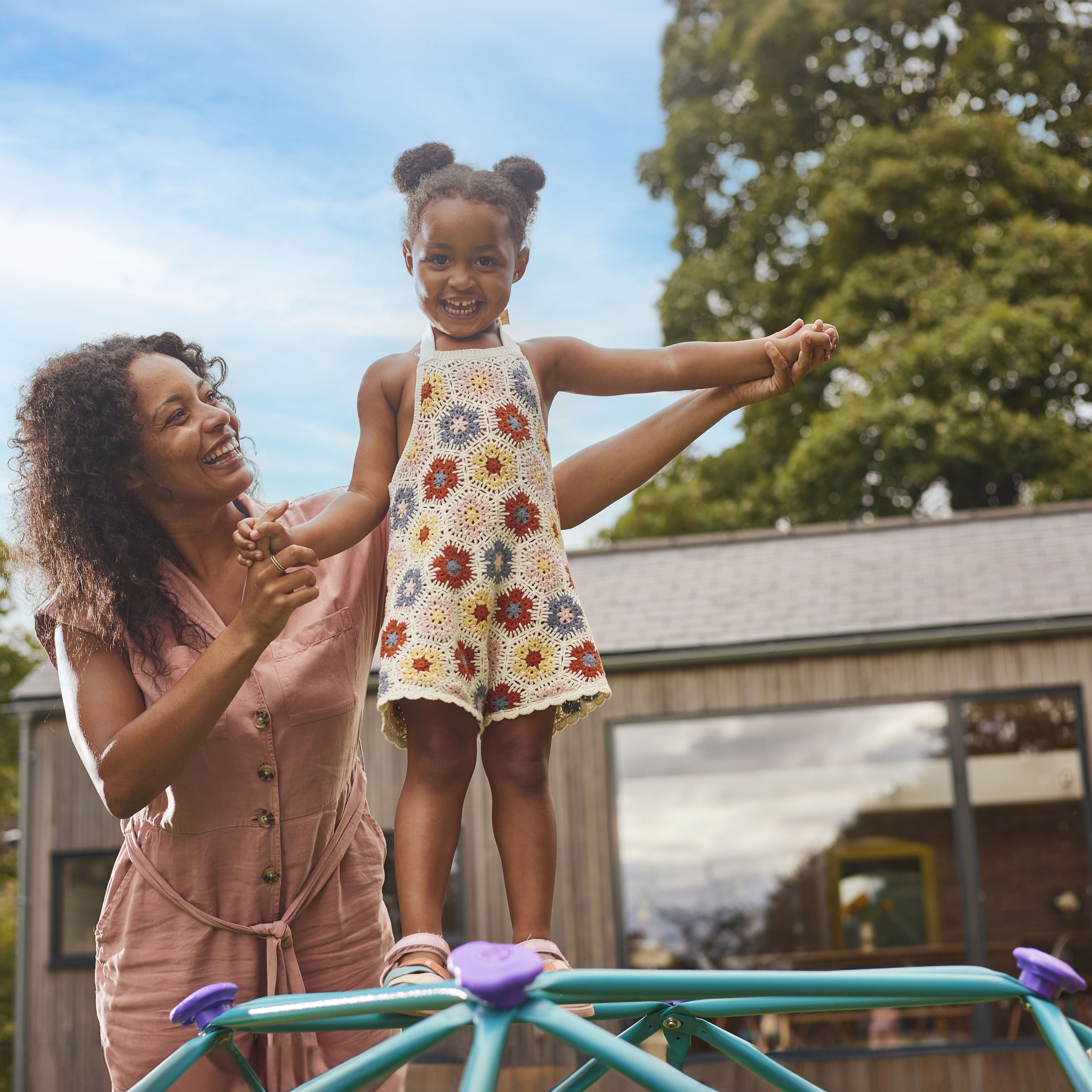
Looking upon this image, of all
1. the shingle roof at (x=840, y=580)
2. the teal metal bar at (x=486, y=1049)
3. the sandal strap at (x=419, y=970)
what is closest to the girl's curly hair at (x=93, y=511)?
the sandal strap at (x=419, y=970)

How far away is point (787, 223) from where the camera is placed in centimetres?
1805

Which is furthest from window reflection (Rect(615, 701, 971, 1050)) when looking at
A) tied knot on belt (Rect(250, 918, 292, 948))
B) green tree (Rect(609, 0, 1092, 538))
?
tied knot on belt (Rect(250, 918, 292, 948))

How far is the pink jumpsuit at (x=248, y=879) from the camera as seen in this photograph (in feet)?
5.70

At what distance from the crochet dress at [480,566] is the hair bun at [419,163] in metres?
0.24

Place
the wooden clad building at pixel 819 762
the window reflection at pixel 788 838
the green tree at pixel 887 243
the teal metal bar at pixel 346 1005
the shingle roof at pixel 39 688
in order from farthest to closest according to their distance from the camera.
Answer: the green tree at pixel 887 243 → the window reflection at pixel 788 838 → the shingle roof at pixel 39 688 → the wooden clad building at pixel 819 762 → the teal metal bar at pixel 346 1005

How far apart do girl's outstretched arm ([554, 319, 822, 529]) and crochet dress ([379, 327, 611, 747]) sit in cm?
17

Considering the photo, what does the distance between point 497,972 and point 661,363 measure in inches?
38.3

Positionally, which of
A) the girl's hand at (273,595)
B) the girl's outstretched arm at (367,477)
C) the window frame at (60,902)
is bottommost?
the window frame at (60,902)

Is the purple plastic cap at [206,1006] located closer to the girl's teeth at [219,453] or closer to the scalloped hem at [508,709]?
the scalloped hem at [508,709]

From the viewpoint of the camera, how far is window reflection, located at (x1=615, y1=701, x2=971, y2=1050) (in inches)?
448

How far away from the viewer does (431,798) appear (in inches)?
59.0

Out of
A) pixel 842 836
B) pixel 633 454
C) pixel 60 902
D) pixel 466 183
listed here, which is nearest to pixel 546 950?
pixel 633 454

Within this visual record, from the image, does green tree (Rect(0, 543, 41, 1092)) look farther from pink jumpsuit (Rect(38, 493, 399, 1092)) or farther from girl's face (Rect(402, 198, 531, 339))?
girl's face (Rect(402, 198, 531, 339))

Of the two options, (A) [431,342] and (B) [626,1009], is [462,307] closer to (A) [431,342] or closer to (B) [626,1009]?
(A) [431,342]
